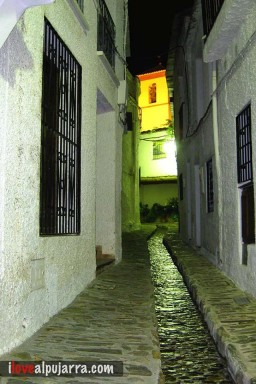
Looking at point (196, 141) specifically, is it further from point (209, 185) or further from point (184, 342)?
point (184, 342)

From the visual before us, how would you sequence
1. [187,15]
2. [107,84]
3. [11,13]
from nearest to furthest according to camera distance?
1. [11,13]
2. [107,84]
3. [187,15]

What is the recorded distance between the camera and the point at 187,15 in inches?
512

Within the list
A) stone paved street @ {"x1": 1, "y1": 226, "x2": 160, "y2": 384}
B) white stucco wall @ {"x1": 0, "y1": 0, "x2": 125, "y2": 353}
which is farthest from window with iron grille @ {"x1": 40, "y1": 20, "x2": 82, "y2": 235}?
stone paved street @ {"x1": 1, "y1": 226, "x2": 160, "y2": 384}

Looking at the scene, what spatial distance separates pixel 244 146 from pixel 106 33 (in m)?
3.87

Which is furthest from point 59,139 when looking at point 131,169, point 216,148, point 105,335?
point 131,169

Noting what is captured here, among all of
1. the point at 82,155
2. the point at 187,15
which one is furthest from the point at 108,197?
the point at 187,15

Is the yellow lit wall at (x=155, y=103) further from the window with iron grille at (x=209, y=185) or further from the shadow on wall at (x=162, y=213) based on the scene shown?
the window with iron grille at (x=209, y=185)

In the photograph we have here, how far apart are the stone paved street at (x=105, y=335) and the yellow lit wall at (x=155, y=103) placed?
1042 inches

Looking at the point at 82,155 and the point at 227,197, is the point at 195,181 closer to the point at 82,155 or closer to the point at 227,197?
the point at 227,197

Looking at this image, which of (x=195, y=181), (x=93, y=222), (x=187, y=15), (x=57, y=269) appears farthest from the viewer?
(x=187, y=15)

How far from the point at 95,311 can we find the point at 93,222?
2050mm

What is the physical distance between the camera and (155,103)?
32594 millimetres

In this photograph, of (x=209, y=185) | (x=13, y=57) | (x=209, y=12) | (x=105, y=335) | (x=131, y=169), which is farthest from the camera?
(x=131, y=169)

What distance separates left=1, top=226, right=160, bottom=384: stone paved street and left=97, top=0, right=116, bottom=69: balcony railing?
453cm
